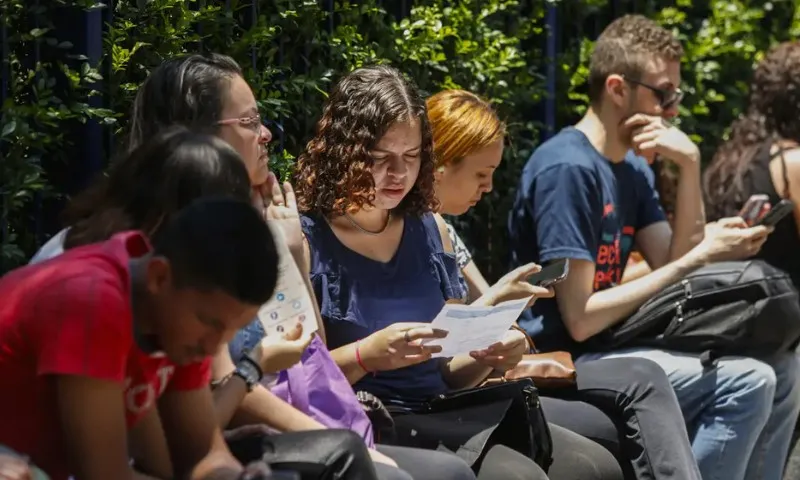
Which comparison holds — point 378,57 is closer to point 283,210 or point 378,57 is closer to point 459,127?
point 459,127

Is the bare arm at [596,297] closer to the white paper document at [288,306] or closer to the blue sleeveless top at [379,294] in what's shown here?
the blue sleeveless top at [379,294]

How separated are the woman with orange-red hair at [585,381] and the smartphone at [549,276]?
0.16 m

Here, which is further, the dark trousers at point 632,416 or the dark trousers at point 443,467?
the dark trousers at point 632,416

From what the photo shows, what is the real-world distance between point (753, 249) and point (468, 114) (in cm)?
127

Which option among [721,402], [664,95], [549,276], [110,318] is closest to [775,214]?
[664,95]

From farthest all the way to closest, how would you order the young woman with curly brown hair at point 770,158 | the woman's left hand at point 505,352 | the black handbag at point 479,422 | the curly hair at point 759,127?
the curly hair at point 759,127 → the young woman with curly brown hair at point 770,158 → the woman's left hand at point 505,352 → the black handbag at point 479,422

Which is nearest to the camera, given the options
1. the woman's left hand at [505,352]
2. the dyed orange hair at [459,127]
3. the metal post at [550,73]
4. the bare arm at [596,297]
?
the woman's left hand at [505,352]

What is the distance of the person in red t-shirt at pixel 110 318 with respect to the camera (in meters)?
2.38

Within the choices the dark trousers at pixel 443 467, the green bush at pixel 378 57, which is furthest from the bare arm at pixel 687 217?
the dark trousers at pixel 443 467

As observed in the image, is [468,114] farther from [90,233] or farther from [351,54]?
[90,233]

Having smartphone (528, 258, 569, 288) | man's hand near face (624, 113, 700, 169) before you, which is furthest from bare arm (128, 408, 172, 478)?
man's hand near face (624, 113, 700, 169)

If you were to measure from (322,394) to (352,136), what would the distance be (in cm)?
85

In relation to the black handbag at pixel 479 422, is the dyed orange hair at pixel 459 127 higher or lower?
higher

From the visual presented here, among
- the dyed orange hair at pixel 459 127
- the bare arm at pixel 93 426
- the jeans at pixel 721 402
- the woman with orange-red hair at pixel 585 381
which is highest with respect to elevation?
the bare arm at pixel 93 426
